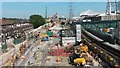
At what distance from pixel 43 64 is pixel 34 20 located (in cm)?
2956

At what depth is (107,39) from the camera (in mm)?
17000

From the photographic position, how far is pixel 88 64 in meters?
10.1

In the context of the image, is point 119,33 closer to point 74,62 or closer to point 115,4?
point 74,62

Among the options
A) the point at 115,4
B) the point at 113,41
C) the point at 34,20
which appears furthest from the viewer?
the point at 34,20

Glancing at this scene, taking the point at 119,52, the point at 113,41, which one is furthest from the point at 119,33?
the point at 119,52

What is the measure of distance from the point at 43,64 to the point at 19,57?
184 cm

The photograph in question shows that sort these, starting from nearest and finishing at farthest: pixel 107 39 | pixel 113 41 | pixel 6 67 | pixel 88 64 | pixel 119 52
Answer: pixel 6 67 → pixel 88 64 → pixel 119 52 → pixel 113 41 → pixel 107 39

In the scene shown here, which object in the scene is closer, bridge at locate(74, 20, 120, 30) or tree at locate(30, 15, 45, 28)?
bridge at locate(74, 20, 120, 30)

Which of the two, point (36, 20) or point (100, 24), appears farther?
point (36, 20)

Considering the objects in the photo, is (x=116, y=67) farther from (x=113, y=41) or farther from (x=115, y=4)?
(x=115, y=4)

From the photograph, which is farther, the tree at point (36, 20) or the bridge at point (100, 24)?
the tree at point (36, 20)

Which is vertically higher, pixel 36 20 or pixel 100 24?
pixel 100 24

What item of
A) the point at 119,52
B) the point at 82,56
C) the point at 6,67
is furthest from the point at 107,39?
the point at 6,67

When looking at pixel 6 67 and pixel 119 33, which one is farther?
pixel 119 33
